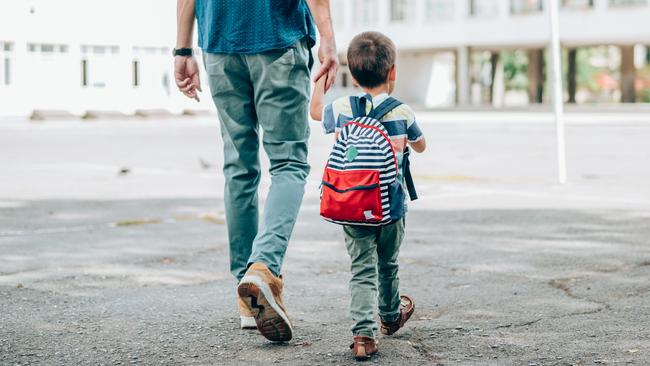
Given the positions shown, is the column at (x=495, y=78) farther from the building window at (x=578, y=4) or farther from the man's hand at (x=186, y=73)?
the man's hand at (x=186, y=73)

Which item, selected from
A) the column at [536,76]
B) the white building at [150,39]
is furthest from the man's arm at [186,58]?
the column at [536,76]

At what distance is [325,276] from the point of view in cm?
546

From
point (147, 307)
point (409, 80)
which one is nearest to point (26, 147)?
point (147, 307)

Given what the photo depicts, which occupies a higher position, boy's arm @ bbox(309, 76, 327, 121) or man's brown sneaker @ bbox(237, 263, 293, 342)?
boy's arm @ bbox(309, 76, 327, 121)

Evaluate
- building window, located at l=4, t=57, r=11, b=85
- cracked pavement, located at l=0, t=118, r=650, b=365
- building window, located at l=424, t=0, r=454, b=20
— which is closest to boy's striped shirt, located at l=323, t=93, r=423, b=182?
cracked pavement, located at l=0, t=118, r=650, b=365

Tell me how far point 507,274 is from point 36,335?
256 centimetres

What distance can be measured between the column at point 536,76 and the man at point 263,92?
57814 mm

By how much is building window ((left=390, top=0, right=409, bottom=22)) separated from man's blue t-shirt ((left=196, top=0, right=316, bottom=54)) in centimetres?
5791

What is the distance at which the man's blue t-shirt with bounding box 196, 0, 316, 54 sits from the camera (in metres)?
4.07

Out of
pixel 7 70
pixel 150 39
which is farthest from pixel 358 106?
pixel 150 39

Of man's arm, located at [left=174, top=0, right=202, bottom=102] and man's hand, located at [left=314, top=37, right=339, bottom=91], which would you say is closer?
man's hand, located at [left=314, top=37, right=339, bottom=91]

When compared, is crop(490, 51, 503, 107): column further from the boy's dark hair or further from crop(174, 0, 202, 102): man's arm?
the boy's dark hair

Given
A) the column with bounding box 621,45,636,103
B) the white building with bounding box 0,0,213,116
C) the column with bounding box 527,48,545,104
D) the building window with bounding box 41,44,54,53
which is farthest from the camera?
the column with bounding box 527,48,545,104

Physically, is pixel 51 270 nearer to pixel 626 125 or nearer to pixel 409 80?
pixel 626 125
